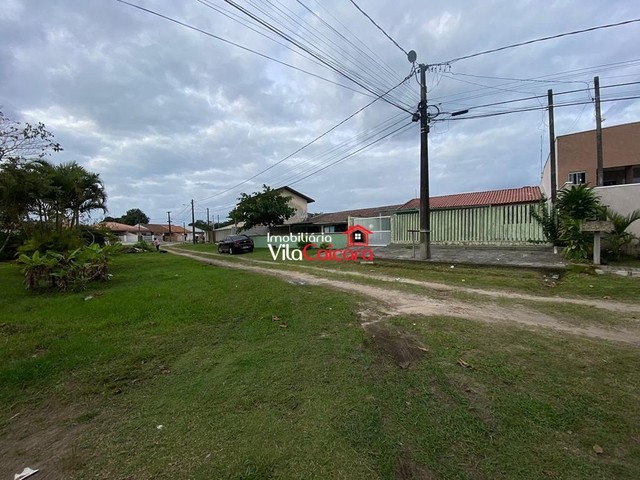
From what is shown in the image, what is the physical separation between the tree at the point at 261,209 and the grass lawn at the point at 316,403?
73.9ft

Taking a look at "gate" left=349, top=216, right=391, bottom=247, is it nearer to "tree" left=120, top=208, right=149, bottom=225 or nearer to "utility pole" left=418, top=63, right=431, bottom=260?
"utility pole" left=418, top=63, right=431, bottom=260

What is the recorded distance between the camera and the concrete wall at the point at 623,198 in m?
9.55

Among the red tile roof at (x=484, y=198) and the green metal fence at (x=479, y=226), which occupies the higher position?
the red tile roof at (x=484, y=198)

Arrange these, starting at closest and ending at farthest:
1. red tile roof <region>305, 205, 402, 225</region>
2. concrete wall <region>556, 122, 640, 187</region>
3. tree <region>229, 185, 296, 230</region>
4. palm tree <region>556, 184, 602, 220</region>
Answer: palm tree <region>556, 184, 602, 220</region> < concrete wall <region>556, 122, 640, 187</region> < tree <region>229, 185, 296, 230</region> < red tile roof <region>305, 205, 402, 225</region>

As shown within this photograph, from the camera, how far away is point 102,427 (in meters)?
2.46

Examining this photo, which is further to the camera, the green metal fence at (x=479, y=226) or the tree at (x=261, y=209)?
the tree at (x=261, y=209)

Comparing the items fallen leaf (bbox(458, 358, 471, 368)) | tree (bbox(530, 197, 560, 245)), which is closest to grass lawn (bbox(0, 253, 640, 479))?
fallen leaf (bbox(458, 358, 471, 368))

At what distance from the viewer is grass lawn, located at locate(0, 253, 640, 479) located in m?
1.98

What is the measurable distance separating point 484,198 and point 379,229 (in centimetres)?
1259

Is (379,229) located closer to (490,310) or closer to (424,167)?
(424,167)

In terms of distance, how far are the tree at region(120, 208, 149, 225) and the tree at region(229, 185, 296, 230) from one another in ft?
230

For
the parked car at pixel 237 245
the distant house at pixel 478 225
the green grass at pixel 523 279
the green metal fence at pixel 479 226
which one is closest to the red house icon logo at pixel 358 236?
the distant house at pixel 478 225

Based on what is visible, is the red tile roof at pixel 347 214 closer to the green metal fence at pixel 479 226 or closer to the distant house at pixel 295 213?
the distant house at pixel 295 213

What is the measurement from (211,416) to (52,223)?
15.1m
